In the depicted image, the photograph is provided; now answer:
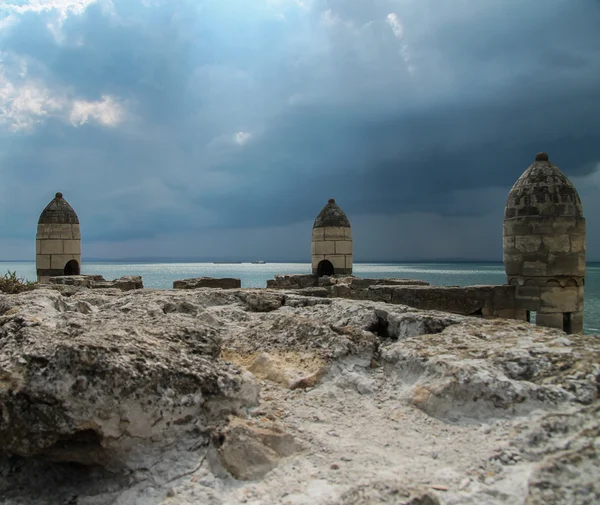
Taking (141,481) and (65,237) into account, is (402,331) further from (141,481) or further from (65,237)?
(65,237)

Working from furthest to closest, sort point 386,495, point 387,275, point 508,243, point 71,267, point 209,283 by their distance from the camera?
point 387,275, point 71,267, point 209,283, point 508,243, point 386,495

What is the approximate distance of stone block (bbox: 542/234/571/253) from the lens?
32.1 feet

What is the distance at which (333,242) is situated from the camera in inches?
636

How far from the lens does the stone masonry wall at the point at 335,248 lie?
53.0ft

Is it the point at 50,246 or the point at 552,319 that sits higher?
the point at 50,246

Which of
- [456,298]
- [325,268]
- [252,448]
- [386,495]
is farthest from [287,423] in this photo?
[325,268]

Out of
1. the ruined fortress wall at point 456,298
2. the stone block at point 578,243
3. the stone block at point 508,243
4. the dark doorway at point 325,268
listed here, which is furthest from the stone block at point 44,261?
the stone block at point 578,243

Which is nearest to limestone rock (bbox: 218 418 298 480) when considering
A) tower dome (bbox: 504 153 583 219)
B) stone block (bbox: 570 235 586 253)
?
tower dome (bbox: 504 153 583 219)

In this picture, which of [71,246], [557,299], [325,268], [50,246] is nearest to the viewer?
[557,299]

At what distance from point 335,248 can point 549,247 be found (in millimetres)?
7271

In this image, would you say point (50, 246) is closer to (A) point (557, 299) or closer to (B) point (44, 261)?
(B) point (44, 261)

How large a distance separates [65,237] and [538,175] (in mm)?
13215

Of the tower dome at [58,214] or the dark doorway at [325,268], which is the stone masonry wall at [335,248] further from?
the tower dome at [58,214]

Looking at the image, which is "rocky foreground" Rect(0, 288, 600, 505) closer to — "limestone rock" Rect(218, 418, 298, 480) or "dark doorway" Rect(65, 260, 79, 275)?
"limestone rock" Rect(218, 418, 298, 480)
